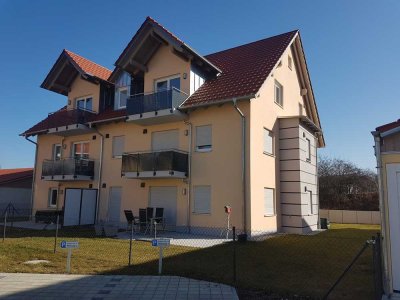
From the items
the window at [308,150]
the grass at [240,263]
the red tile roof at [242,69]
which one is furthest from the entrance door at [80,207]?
the window at [308,150]

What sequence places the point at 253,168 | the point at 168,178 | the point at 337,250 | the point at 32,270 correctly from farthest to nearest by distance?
the point at 168,178 < the point at 253,168 < the point at 337,250 < the point at 32,270

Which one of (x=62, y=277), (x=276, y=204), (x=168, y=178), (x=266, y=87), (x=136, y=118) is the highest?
(x=266, y=87)

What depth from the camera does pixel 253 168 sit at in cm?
1623

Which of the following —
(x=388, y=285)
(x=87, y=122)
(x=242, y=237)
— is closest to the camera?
(x=388, y=285)

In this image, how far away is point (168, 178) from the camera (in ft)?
60.1

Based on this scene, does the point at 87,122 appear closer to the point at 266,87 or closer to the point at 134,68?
the point at 134,68

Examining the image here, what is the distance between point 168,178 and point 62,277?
10.8m

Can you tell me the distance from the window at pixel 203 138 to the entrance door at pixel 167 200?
2.51 m

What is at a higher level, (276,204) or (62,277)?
(276,204)

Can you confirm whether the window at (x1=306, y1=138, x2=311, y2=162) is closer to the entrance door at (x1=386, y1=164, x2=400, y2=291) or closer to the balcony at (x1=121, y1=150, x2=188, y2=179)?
the balcony at (x1=121, y1=150, x2=188, y2=179)

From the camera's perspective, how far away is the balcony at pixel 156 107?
57.9ft

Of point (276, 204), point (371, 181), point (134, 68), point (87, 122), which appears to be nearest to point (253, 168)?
point (276, 204)

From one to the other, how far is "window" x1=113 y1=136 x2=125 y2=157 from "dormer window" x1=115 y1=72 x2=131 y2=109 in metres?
2.08

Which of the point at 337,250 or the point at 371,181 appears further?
the point at 371,181
